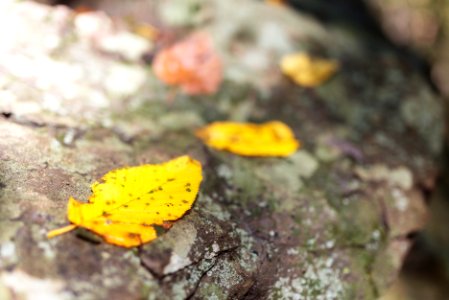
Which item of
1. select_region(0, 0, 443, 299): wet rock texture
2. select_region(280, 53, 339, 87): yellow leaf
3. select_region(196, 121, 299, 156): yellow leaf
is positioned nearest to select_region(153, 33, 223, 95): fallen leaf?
select_region(0, 0, 443, 299): wet rock texture

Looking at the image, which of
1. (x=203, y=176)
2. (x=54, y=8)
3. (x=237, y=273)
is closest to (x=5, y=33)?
(x=54, y=8)

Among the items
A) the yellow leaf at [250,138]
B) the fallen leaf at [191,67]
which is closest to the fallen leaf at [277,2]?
the fallen leaf at [191,67]

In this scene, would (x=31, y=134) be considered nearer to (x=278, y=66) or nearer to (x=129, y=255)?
(x=129, y=255)

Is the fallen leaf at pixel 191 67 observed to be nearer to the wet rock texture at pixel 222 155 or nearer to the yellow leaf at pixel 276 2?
the wet rock texture at pixel 222 155

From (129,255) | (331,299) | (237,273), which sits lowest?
(331,299)

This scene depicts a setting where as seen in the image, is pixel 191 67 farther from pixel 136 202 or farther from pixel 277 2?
pixel 136 202
